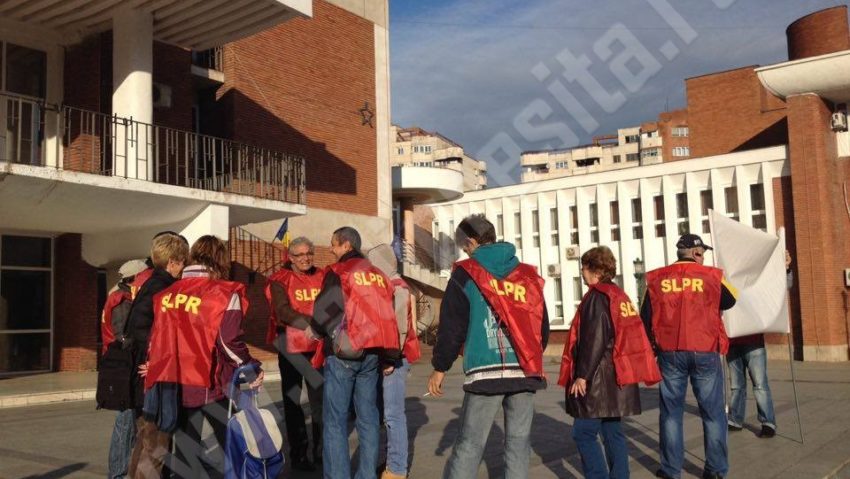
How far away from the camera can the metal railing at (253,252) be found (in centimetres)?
1806

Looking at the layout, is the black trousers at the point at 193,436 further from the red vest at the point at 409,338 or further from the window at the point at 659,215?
the window at the point at 659,215

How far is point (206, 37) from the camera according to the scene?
53.7ft

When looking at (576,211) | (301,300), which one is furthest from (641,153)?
(301,300)

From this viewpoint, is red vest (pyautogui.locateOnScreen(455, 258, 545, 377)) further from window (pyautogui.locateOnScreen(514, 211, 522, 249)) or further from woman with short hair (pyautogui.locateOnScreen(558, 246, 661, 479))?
window (pyautogui.locateOnScreen(514, 211, 522, 249))

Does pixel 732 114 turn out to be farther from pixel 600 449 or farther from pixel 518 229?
pixel 600 449

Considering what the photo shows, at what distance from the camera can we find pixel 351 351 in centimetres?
518

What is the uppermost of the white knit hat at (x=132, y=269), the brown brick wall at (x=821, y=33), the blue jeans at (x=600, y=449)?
the brown brick wall at (x=821, y=33)

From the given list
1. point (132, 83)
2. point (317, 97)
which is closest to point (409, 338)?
point (132, 83)

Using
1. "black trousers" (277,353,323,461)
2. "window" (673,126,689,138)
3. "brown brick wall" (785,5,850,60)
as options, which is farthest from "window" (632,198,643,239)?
"window" (673,126,689,138)

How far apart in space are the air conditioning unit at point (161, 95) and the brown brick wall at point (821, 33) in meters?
24.8

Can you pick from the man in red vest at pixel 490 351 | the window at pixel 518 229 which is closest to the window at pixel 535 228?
the window at pixel 518 229

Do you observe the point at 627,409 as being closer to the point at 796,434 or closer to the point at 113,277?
the point at 796,434

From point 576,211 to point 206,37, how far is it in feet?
75.7

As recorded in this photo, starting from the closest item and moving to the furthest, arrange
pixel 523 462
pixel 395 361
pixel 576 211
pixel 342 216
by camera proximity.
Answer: pixel 523 462
pixel 395 361
pixel 342 216
pixel 576 211
